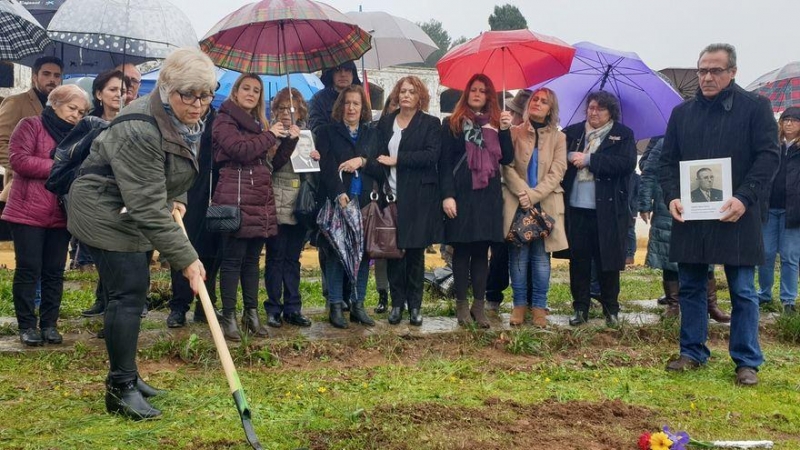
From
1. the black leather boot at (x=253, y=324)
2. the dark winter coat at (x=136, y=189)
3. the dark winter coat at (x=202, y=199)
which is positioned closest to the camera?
the dark winter coat at (x=136, y=189)

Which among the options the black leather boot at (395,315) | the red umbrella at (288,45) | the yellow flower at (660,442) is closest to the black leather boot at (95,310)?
the red umbrella at (288,45)

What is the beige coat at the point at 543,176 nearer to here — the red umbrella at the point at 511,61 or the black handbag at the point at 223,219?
the red umbrella at the point at 511,61

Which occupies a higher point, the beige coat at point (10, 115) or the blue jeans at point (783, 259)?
the beige coat at point (10, 115)

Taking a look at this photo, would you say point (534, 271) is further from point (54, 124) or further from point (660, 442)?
point (54, 124)

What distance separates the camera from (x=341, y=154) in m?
6.71

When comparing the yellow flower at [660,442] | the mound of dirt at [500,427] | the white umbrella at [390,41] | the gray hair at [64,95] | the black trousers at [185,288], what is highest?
the white umbrella at [390,41]

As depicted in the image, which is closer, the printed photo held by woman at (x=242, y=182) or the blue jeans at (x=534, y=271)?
the printed photo held by woman at (x=242, y=182)

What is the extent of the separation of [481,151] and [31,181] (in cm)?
330

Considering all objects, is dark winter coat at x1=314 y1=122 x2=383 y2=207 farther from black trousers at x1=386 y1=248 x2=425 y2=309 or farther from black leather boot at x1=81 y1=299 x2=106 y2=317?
black leather boot at x1=81 y1=299 x2=106 y2=317

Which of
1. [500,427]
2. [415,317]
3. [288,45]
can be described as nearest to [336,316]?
[415,317]

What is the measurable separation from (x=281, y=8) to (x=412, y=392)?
303 cm

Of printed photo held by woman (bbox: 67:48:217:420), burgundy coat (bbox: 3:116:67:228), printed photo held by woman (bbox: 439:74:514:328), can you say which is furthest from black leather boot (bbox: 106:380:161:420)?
printed photo held by woman (bbox: 439:74:514:328)

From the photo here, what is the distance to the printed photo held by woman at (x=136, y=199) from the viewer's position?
418 centimetres

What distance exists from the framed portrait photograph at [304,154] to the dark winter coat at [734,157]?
2.65 m
